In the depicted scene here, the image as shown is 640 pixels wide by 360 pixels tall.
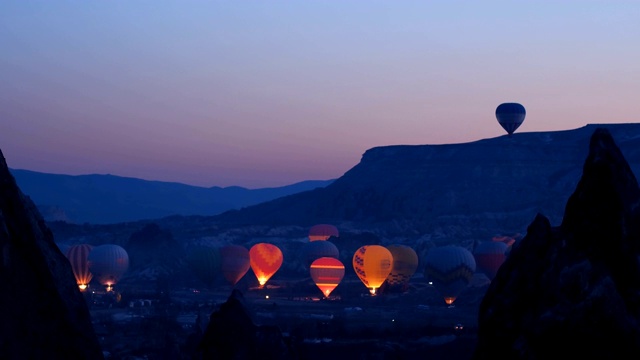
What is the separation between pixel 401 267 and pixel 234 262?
40.1ft

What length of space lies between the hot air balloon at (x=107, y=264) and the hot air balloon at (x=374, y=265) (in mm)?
16646

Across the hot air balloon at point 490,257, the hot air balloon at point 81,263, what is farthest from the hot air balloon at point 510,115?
the hot air balloon at point 81,263

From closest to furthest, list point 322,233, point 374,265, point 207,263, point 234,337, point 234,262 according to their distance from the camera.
Result: 1. point 234,337
2. point 374,265
3. point 234,262
4. point 207,263
5. point 322,233

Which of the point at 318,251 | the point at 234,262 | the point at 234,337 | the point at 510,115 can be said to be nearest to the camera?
the point at 234,337

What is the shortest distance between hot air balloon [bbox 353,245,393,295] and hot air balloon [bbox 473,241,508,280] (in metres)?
6.22

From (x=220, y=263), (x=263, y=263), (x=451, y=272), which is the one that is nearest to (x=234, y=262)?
(x=220, y=263)

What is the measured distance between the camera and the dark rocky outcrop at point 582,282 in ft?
29.2

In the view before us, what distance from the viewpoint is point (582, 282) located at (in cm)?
895

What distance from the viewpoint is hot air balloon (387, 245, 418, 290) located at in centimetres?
8294

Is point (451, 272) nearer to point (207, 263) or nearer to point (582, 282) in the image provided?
point (207, 263)

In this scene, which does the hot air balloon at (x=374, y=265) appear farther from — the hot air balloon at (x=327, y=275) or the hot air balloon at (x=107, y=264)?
the hot air balloon at (x=107, y=264)

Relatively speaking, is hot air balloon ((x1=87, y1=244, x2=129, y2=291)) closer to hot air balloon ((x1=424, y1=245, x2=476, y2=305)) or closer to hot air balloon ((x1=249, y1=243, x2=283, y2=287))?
hot air balloon ((x1=249, y1=243, x2=283, y2=287))

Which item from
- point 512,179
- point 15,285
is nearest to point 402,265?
point 512,179

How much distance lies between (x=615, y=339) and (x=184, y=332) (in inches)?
1775
